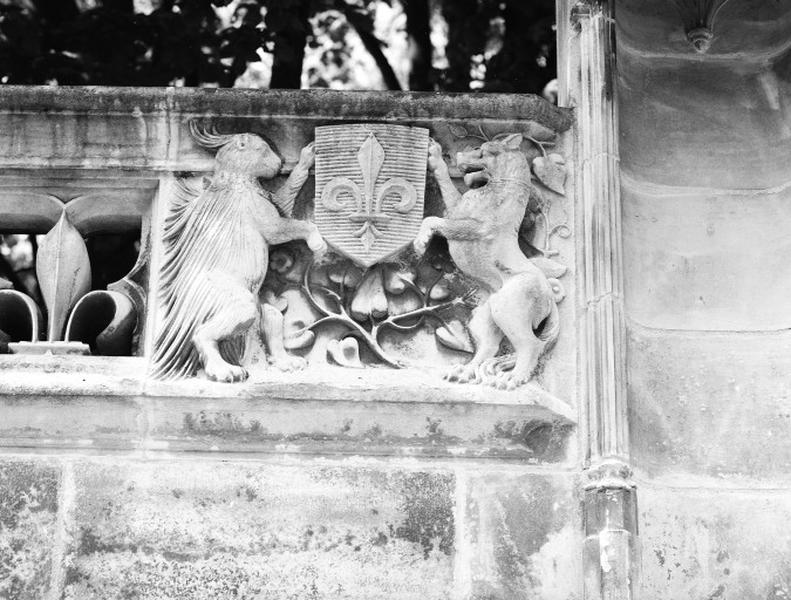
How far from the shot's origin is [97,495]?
694cm

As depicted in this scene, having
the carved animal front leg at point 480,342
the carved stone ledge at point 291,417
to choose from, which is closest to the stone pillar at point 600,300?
the carved stone ledge at point 291,417

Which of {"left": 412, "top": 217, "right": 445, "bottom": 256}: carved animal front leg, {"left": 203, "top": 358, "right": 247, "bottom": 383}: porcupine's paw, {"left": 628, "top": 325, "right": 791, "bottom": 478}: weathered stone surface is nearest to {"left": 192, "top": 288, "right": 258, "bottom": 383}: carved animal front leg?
{"left": 203, "top": 358, "right": 247, "bottom": 383}: porcupine's paw

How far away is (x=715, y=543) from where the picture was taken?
6.96 metres

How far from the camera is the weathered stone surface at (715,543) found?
6902 millimetres

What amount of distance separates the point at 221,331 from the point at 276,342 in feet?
0.71

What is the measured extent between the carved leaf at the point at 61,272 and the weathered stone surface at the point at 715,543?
2223 millimetres

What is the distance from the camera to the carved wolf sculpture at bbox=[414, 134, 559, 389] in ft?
23.2

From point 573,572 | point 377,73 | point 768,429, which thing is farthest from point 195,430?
point 377,73

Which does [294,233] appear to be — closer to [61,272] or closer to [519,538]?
[61,272]

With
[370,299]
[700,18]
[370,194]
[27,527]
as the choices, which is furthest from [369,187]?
A: [27,527]

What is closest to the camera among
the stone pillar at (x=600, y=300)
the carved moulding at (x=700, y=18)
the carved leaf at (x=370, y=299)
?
the stone pillar at (x=600, y=300)

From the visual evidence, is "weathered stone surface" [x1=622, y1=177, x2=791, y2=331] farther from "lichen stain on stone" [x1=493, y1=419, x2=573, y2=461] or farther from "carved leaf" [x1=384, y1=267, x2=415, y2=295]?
"carved leaf" [x1=384, y1=267, x2=415, y2=295]

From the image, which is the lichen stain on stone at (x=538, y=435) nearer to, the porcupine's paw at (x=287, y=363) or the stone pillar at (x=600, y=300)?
the stone pillar at (x=600, y=300)

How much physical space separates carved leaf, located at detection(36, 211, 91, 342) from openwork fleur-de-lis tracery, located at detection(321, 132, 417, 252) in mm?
952
